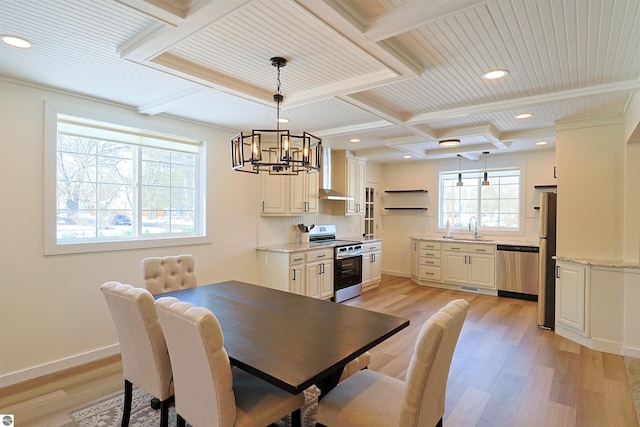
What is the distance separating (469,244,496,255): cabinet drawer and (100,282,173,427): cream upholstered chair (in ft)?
17.3

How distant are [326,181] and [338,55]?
10.8ft

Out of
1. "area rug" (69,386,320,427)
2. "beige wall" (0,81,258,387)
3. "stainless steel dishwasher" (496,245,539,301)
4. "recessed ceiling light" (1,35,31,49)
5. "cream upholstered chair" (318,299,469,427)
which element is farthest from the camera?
"stainless steel dishwasher" (496,245,539,301)

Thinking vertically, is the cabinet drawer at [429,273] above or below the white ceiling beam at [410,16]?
below

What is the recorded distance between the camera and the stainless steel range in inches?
201

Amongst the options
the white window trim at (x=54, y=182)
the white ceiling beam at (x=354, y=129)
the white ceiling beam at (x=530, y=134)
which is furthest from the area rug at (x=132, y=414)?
the white ceiling beam at (x=530, y=134)

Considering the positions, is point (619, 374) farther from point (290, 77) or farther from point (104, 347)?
point (104, 347)

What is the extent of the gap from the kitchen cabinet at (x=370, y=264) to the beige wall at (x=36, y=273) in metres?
3.48

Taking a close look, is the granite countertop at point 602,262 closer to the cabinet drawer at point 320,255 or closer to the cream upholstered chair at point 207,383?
the cabinet drawer at point 320,255

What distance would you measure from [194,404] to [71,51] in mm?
2316

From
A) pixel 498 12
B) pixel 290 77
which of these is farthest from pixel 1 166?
pixel 498 12

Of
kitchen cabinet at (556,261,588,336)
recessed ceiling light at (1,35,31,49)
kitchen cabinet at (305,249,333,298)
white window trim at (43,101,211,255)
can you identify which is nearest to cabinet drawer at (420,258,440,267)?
kitchen cabinet at (305,249,333,298)

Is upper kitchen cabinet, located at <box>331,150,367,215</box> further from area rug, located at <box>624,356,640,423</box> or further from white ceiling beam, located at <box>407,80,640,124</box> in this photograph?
area rug, located at <box>624,356,640,423</box>

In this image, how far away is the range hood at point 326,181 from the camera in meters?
5.38

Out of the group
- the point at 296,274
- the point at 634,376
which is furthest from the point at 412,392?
the point at 296,274
